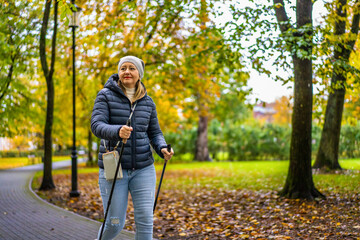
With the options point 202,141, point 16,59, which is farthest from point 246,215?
point 202,141

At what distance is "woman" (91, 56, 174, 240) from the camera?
149 inches

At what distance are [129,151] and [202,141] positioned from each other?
2825cm

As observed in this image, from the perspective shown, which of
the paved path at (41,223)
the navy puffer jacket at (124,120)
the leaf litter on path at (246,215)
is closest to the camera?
the navy puffer jacket at (124,120)

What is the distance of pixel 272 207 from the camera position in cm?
831

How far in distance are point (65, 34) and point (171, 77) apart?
13.5 ft

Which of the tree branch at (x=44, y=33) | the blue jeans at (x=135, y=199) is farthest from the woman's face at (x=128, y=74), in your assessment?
the tree branch at (x=44, y=33)

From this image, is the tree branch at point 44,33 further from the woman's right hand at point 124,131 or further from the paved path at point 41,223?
the woman's right hand at point 124,131

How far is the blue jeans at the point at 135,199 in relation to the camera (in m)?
3.82

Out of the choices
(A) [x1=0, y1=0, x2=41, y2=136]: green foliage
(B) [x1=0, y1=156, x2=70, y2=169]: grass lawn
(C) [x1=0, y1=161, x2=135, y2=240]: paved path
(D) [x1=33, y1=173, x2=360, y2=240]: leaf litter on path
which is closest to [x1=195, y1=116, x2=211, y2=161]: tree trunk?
(B) [x1=0, y1=156, x2=70, y2=169]: grass lawn

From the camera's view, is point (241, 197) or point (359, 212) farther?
point (241, 197)

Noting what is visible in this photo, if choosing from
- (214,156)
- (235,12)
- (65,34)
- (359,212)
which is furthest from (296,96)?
(214,156)

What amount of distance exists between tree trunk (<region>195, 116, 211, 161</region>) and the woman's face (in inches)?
1081

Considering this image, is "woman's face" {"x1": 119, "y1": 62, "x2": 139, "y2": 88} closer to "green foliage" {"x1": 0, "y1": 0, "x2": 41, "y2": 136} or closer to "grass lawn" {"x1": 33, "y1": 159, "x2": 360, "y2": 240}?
"grass lawn" {"x1": 33, "y1": 159, "x2": 360, "y2": 240}

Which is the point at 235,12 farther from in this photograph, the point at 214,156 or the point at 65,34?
the point at 214,156
